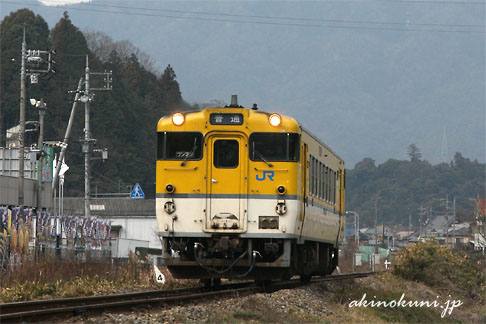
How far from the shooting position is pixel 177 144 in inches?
747

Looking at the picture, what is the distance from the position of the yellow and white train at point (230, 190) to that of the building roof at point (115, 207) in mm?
52025

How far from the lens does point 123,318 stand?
571 inches

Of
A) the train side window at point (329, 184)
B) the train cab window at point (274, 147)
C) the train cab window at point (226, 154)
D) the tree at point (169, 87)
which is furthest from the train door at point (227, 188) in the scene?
the tree at point (169, 87)

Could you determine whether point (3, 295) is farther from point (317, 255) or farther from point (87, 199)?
point (87, 199)

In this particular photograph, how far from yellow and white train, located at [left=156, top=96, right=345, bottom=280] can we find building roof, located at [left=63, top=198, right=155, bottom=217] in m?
52.0

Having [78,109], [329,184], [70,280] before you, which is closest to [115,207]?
[78,109]

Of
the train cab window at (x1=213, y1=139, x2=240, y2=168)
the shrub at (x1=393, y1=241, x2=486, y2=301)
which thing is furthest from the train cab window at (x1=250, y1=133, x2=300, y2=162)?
the shrub at (x1=393, y1=241, x2=486, y2=301)

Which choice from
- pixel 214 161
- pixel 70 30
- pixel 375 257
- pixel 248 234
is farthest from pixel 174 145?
pixel 70 30

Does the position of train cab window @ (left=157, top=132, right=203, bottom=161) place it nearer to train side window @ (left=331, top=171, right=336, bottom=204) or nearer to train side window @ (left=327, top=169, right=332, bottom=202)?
train side window @ (left=327, top=169, right=332, bottom=202)

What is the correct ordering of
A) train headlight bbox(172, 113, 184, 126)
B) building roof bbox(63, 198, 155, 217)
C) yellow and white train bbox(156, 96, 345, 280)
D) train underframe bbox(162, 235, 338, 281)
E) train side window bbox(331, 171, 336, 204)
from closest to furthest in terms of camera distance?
yellow and white train bbox(156, 96, 345, 280), train underframe bbox(162, 235, 338, 281), train headlight bbox(172, 113, 184, 126), train side window bbox(331, 171, 336, 204), building roof bbox(63, 198, 155, 217)

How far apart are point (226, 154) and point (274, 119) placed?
1.24 meters

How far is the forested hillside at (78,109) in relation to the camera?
3191 inches

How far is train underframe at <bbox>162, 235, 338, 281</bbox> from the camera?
61.0 ft

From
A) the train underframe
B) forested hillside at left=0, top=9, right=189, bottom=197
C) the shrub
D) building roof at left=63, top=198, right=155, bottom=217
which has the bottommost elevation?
the shrub
